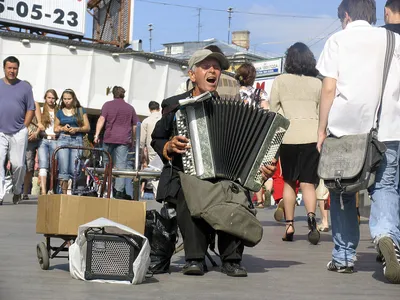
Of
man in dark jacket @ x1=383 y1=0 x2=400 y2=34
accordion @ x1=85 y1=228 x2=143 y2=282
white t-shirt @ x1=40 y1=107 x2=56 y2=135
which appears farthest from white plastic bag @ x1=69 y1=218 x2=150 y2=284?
white t-shirt @ x1=40 y1=107 x2=56 y2=135

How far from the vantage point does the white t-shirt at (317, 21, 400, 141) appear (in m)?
6.78

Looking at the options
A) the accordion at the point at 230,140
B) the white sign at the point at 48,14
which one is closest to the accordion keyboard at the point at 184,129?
the accordion at the point at 230,140

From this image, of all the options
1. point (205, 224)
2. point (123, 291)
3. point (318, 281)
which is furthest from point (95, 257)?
point (318, 281)

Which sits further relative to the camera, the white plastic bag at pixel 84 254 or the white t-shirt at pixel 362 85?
the white t-shirt at pixel 362 85

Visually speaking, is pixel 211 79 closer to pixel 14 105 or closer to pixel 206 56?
pixel 206 56

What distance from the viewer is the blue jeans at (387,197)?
6.59 meters

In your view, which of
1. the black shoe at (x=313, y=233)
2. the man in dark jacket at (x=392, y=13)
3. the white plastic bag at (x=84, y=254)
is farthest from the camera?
the black shoe at (x=313, y=233)

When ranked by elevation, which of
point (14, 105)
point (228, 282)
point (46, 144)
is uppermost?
point (14, 105)

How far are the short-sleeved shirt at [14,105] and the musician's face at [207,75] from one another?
24.3 ft

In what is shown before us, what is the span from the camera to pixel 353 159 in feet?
21.8

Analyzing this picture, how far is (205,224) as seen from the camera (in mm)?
7027

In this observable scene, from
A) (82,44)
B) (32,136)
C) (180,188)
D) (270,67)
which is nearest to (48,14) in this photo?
(82,44)

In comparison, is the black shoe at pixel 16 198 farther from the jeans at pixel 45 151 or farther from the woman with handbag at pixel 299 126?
the woman with handbag at pixel 299 126

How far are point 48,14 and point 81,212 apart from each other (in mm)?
35131
